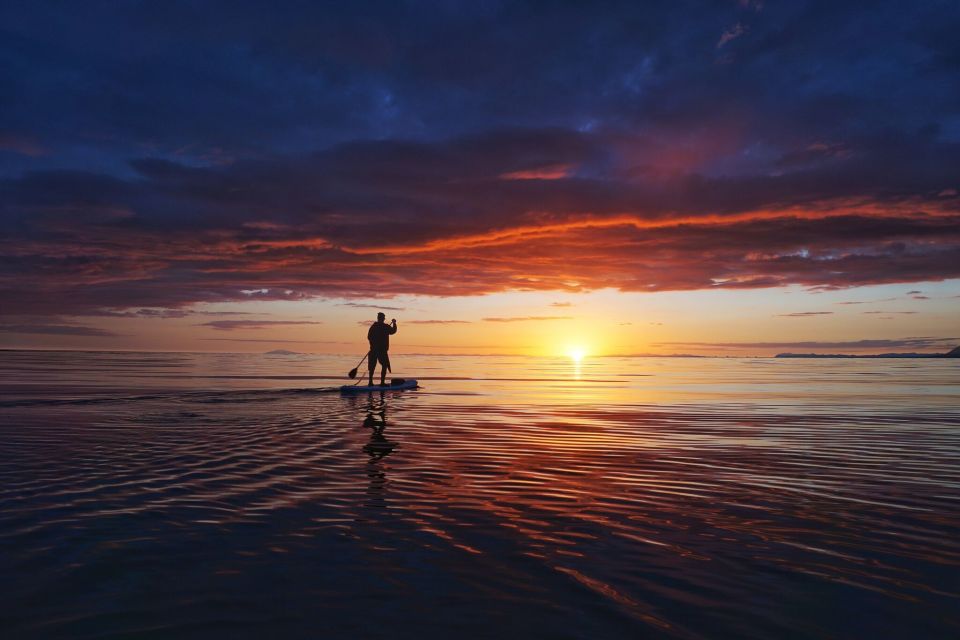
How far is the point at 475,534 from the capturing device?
6.84m

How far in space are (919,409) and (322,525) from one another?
76.2ft

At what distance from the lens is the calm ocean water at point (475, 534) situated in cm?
473

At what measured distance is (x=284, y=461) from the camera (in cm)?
1116

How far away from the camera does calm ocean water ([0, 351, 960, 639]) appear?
4.73 meters

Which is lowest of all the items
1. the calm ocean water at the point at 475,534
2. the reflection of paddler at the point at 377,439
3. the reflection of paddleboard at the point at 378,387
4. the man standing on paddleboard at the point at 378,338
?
the calm ocean water at the point at 475,534

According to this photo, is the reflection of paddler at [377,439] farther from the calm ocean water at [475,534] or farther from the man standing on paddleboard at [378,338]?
the man standing on paddleboard at [378,338]

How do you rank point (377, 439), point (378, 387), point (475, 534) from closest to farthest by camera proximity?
1. point (475, 534)
2. point (377, 439)
3. point (378, 387)

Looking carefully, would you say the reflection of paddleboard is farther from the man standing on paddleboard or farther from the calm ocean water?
the calm ocean water

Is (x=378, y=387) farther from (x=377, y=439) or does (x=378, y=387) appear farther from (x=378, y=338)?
(x=377, y=439)

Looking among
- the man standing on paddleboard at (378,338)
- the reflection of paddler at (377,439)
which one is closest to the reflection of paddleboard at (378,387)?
the man standing on paddleboard at (378,338)

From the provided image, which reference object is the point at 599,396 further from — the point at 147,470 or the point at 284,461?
the point at 147,470

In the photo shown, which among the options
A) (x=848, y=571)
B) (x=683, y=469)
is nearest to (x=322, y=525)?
(x=848, y=571)

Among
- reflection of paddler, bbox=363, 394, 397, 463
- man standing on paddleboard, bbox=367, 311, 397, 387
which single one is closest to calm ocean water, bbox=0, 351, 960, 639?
reflection of paddler, bbox=363, 394, 397, 463

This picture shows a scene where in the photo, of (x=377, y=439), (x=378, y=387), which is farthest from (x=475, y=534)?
(x=378, y=387)
